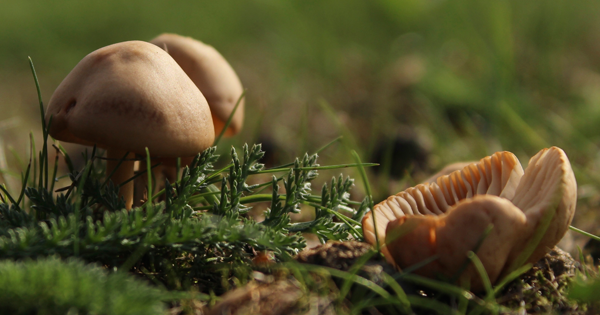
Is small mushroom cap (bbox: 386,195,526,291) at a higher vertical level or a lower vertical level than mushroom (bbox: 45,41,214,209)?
lower

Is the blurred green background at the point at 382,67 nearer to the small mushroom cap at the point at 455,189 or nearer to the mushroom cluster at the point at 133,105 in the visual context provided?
the small mushroom cap at the point at 455,189

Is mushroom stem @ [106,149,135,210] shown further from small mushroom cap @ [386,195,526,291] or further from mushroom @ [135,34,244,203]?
small mushroom cap @ [386,195,526,291]

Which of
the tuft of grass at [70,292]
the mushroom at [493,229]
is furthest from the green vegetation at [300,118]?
the mushroom at [493,229]

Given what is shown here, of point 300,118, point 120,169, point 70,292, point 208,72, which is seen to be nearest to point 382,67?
point 300,118


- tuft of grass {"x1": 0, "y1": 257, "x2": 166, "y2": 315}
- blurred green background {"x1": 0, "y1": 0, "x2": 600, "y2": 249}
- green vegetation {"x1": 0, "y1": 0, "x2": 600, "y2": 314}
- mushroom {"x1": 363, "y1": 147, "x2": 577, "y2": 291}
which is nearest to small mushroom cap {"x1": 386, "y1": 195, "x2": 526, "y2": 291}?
mushroom {"x1": 363, "y1": 147, "x2": 577, "y2": 291}

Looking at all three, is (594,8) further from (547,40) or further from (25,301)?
(25,301)

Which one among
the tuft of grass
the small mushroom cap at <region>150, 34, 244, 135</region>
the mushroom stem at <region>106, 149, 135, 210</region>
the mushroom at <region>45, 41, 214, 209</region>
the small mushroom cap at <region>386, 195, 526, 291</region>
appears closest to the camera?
the tuft of grass
